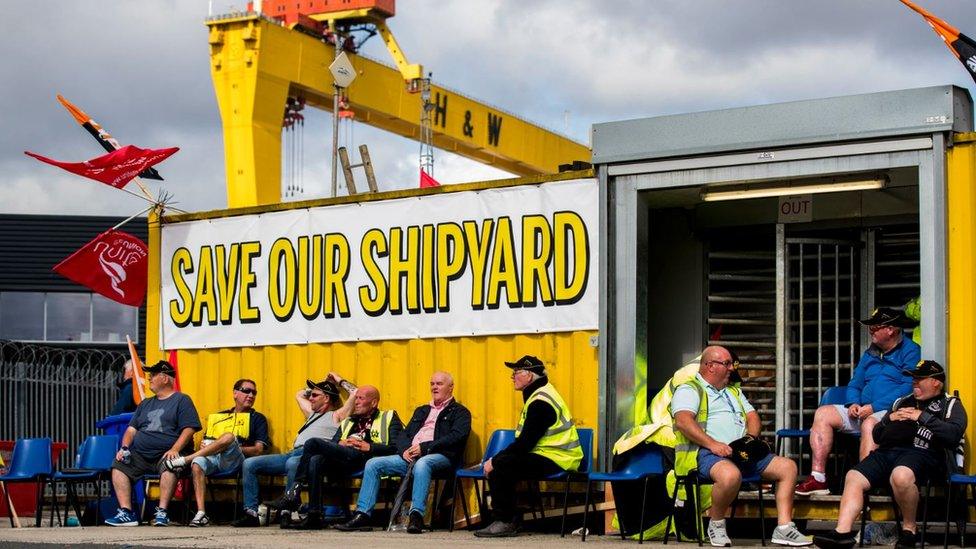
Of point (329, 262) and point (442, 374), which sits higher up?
point (329, 262)

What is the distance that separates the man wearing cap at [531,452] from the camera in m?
11.2

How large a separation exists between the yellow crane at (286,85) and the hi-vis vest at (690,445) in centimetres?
1681

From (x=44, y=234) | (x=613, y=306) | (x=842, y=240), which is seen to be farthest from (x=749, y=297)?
(x=44, y=234)

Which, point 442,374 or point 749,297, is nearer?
point 442,374

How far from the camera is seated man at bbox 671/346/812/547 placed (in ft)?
32.9

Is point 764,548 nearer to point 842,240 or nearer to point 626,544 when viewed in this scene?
point 626,544

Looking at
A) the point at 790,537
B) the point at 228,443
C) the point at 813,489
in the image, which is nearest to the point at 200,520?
the point at 228,443

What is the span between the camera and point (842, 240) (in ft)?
42.9

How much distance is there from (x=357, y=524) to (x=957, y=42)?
631cm

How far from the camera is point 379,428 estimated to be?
41.7 feet

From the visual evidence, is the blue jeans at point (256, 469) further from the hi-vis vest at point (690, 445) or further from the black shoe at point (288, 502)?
the hi-vis vest at point (690, 445)

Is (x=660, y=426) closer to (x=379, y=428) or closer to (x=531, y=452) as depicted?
(x=531, y=452)

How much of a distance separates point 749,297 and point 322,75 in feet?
64.4

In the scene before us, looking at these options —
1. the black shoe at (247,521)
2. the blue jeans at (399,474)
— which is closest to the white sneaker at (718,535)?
the blue jeans at (399,474)
